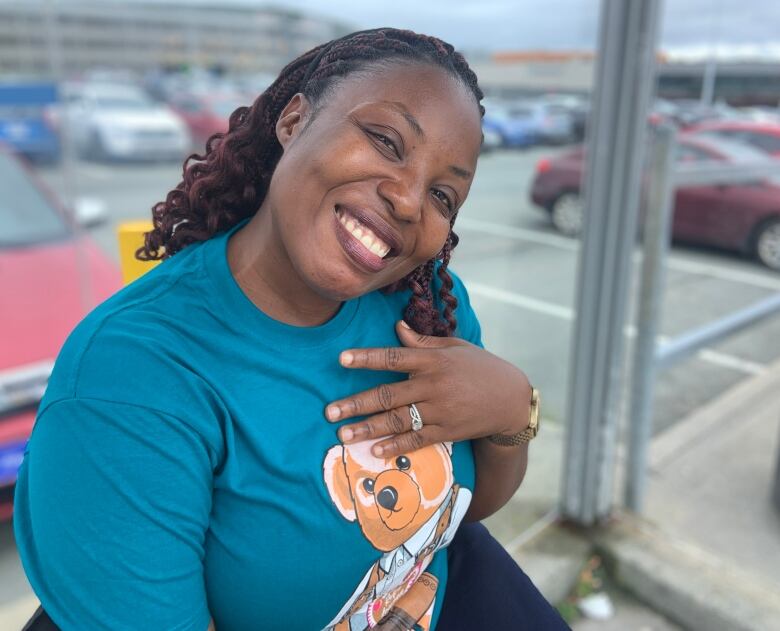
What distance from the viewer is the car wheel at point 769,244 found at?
3.87m

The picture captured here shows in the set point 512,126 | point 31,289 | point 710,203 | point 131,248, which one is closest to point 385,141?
point 131,248

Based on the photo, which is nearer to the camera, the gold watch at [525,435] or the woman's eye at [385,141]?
the woman's eye at [385,141]

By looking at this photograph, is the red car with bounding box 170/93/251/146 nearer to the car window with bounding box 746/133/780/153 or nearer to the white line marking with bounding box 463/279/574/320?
the white line marking with bounding box 463/279/574/320

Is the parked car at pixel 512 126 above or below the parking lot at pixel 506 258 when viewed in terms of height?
above

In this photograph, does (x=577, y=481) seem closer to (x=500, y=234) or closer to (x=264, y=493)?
(x=500, y=234)

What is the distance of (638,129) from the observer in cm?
247

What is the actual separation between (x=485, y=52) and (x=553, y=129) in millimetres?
471

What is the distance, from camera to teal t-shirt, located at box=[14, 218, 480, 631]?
0.88 m

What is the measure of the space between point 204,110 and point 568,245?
157cm

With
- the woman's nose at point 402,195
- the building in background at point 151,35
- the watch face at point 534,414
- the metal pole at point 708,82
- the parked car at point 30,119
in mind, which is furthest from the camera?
the metal pole at point 708,82

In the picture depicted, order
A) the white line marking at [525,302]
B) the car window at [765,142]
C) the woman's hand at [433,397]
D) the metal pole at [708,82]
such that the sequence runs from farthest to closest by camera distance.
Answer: the car window at [765,142] < the metal pole at [708,82] < the white line marking at [525,302] < the woman's hand at [433,397]

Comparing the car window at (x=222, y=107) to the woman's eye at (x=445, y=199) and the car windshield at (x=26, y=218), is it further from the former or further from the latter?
the woman's eye at (x=445, y=199)

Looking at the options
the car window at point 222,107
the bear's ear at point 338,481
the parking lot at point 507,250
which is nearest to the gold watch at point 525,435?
the bear's ear at point 338,481

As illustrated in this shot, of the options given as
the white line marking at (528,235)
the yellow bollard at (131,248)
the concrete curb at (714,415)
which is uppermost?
the yellow bollard at (131,248)
